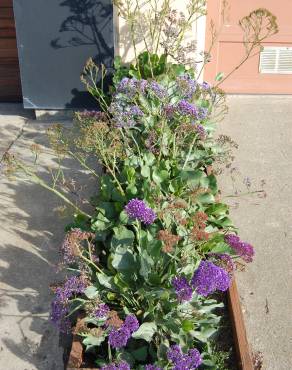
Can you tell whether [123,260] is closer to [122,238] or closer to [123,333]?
[122,238]

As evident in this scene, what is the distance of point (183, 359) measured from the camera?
2414mm

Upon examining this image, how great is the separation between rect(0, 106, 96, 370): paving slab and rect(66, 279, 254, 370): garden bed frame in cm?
31

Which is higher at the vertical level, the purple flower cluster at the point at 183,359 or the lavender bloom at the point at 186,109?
the lavender bloom at the point at 186,109

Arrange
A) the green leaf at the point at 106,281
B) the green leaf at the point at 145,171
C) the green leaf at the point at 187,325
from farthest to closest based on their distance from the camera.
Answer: the green leaf at the point at 145,171
the green leaf at the point at 106,281
the green leaf at the point at 187,325

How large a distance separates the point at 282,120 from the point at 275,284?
254 cm

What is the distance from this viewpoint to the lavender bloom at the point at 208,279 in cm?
240

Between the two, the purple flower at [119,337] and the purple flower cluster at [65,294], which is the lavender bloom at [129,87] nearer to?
the purple flower cluster at [65,294]

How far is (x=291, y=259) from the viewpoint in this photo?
11.8ft

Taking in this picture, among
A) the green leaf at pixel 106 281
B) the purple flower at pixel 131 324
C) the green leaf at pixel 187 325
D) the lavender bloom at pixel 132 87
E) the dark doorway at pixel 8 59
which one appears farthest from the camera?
the dark doorway at pixel 8 59

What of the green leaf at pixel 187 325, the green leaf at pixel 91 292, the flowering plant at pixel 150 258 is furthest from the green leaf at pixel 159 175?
the green leaf at pixel 187 325

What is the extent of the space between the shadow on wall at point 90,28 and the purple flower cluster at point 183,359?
3.50 meters

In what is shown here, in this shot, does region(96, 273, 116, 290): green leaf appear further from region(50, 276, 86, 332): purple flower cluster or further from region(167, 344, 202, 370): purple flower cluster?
region(167, 344, 202, 370): purple flower cluster

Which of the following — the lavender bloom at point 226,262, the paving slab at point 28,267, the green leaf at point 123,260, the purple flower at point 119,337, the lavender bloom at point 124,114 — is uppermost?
the lavender bloom at point 124,114

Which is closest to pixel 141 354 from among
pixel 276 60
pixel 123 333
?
pixel 123 333
